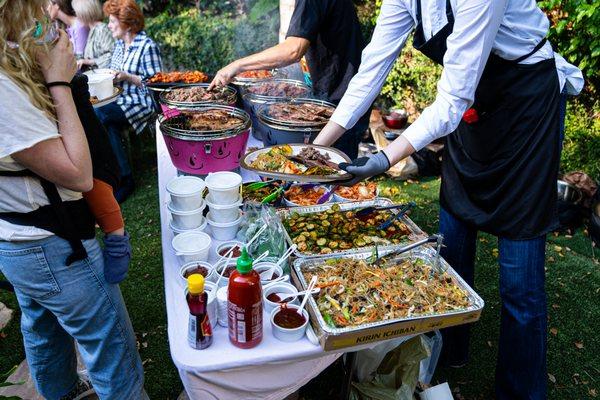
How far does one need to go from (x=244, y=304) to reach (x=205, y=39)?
7.08m

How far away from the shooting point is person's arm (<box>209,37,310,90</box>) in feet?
10.9

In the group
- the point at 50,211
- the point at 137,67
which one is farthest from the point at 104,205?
the point at 137,67

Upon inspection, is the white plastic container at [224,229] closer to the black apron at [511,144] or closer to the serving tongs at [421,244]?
the serving tongs at [421,244]

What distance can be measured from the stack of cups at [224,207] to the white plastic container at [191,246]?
0.37 feet

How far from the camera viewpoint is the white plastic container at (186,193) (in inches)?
81.6

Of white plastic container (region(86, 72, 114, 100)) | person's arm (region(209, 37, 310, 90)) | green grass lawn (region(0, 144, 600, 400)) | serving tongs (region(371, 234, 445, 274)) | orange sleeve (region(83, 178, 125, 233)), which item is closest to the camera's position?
orange sleeve (region(83, 178, 125, 233))

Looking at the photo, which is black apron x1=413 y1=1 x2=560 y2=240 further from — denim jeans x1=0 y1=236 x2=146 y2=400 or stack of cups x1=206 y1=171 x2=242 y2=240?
denim jeans x1=0 y1=236 x2=146 y2=400

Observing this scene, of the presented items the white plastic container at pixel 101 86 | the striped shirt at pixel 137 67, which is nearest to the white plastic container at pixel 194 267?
the white plastic container at pixel 101 86

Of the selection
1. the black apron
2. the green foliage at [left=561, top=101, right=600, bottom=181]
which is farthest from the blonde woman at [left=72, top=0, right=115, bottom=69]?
the green foliage at [left=561, top=101, right=600, bottom=181]

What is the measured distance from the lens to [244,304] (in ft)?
4.80

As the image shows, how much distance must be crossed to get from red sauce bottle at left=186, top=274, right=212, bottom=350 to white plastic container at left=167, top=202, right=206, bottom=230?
0.67 metres

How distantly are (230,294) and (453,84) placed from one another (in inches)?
49.2

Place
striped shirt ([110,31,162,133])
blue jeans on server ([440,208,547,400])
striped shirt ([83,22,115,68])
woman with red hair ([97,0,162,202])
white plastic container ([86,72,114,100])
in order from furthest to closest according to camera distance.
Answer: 1. striped shirt ([83,22,115,68])
2. striped shirt ([110,31,162,133])
3. woman with red hair ([97,0,162,202])
4. white plastic container ([86,72,114,100])
5. blue jeans on server ([440,208,547,400])

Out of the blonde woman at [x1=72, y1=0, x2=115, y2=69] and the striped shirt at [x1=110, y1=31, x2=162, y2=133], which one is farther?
the blonde woman at [x1=72, y1=0, x2=115, y2=69]
